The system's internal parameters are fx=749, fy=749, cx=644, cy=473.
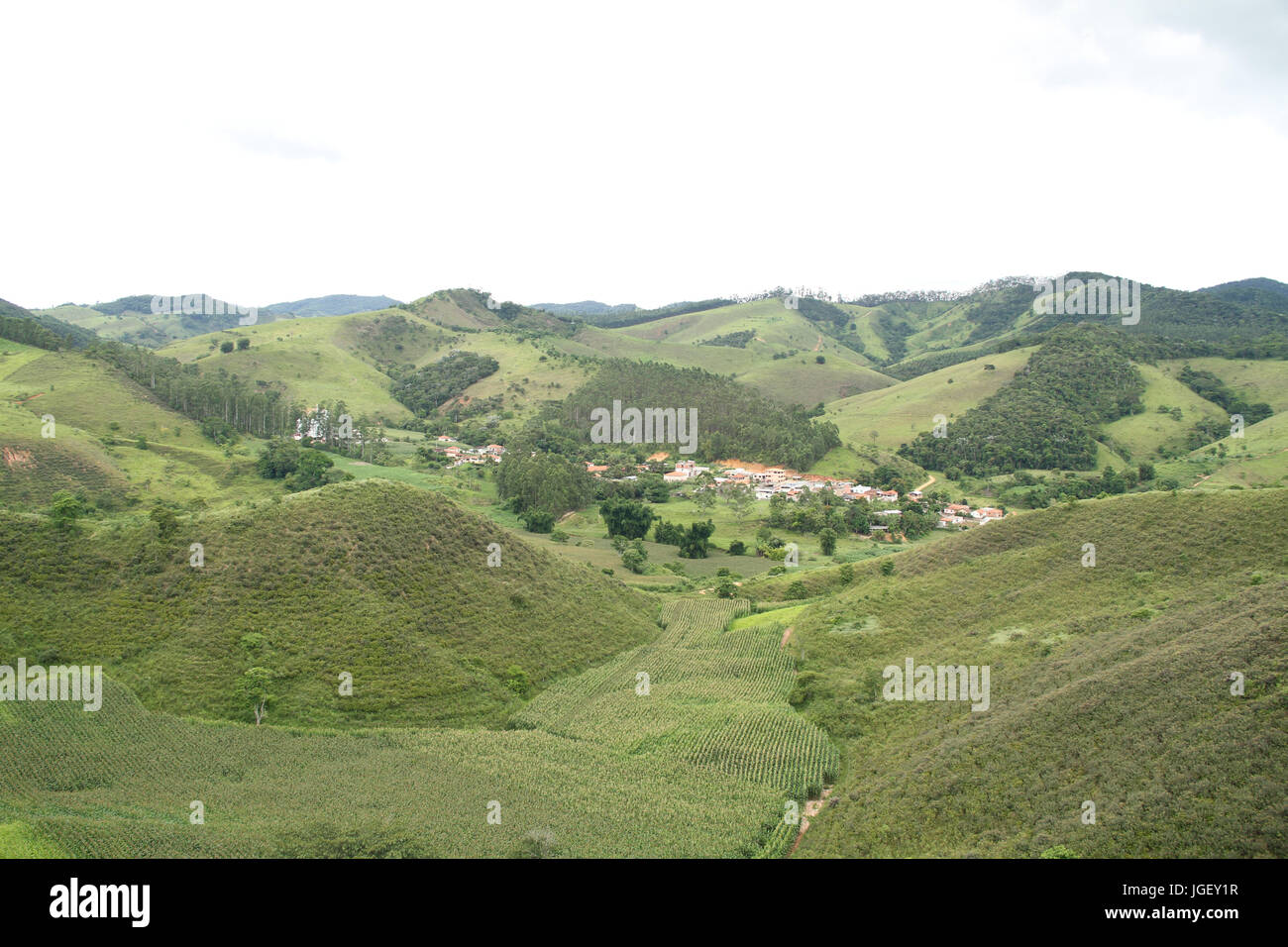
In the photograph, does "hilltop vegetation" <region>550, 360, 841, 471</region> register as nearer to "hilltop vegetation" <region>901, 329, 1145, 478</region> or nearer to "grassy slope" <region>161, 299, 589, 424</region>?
"grassy slope" <region>161, 299, 589, 424</region>

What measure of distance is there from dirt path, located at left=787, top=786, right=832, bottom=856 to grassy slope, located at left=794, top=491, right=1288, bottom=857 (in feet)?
1.97

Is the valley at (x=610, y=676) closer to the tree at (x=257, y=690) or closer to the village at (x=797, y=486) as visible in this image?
the tree at (x=257, y=690)

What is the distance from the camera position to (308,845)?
68.5ft

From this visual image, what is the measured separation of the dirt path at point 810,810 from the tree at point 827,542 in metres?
46.9

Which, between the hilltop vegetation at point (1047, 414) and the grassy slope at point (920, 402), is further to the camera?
the grassy slope at point (920, 402)

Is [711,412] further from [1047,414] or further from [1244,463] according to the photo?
[1244,463]

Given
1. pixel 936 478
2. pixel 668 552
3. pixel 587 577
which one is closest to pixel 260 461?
pixel 668 552

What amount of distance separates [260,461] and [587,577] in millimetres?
52818

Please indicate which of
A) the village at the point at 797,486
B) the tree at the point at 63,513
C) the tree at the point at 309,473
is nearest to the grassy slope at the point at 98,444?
the tree at the point at 309,473

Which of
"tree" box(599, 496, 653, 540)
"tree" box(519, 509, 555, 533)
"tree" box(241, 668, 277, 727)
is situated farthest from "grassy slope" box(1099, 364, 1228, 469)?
"tree" box(241, 668, 277, 727)

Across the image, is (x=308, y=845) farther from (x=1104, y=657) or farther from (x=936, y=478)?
(x=936, y=478)

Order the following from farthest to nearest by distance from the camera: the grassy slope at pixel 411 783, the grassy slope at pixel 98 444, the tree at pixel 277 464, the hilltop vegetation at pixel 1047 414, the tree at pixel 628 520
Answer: the hilltop vegetation at pixel 1047 414 < the tree at pixel 277 464 < the tree at pixel 628 520 < the grassy slope at pixel 98 444 < the grassy slope at pixel 411 783

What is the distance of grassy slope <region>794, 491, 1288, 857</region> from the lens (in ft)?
64.5

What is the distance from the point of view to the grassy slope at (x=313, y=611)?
3197cm
